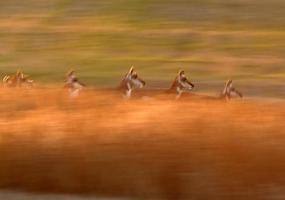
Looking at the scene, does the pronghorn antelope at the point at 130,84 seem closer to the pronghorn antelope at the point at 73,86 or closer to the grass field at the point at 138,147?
the pronghorn antelope at the point at 73,86

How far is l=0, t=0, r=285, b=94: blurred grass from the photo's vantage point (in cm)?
3425

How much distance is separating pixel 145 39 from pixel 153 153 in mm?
32272

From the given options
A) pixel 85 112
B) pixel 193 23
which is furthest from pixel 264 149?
pixel 193 23

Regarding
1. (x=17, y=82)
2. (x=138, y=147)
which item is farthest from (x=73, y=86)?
(x=138, y=147)

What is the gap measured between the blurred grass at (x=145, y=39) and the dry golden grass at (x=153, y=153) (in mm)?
19970

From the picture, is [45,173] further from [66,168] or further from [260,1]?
[260,1]

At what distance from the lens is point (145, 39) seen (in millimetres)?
41219

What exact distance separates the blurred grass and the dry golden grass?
65.5 feet

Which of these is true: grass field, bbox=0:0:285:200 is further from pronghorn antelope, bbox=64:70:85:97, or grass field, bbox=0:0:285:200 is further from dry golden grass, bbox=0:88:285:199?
pronghorn antelope, bbox=64:70:85:97

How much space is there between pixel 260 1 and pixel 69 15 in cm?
844

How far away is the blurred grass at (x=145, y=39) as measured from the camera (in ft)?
112

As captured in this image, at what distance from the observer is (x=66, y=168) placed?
30.2 feet

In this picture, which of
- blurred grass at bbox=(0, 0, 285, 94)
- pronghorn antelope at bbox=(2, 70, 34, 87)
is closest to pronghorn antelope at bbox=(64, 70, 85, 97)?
pronghorn antelope at bbox=(2, 70, 34, 87)

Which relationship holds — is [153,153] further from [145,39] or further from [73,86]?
[145,39]
